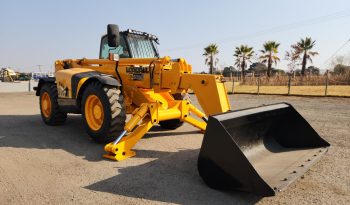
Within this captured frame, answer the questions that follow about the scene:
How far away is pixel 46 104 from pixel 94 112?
2608mm

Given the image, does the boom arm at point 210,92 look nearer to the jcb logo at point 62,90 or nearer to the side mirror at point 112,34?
the side mirror at point 112,34

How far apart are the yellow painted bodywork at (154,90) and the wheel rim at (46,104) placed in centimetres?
99

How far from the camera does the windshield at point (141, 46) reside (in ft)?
21.9

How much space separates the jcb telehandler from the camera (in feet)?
11.3

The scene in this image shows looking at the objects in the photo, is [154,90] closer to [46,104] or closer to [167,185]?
[167,185]

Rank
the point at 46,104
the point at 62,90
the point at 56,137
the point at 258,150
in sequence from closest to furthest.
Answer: the point at 258,150 < the point at 56,137 < the point at 62,90 < the point at 46,104

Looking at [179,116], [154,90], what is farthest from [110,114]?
[179,116]

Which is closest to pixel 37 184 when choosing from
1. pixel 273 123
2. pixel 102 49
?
pixel 273 123

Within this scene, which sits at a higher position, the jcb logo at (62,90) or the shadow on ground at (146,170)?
the jcb logo at (62,90)

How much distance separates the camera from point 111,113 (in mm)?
5266

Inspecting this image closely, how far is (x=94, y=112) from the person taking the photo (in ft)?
19.1

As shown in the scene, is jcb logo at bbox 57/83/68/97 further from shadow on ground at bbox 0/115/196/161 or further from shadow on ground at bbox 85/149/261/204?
shadow on ground at bbox 85/149/261/204

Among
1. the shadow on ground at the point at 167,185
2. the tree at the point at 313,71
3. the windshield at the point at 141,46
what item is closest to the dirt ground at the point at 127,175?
the shadow on ground at the point at 167,185

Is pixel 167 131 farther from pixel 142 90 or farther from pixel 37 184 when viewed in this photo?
pixel 37 184
